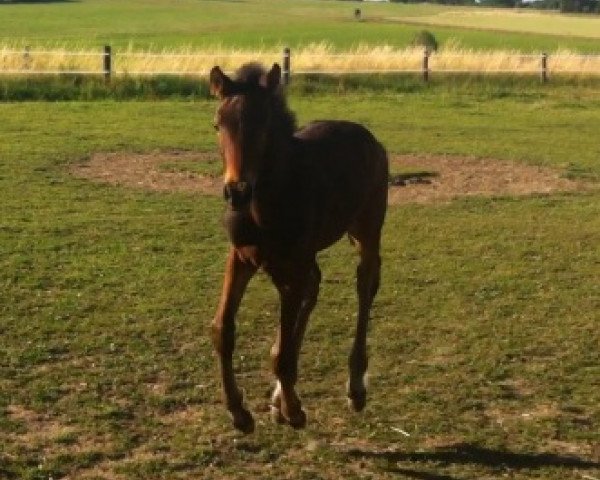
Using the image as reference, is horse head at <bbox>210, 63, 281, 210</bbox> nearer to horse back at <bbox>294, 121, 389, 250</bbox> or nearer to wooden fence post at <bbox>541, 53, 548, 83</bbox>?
horse back at <bbox>294, 121, 389, 250</bbox>

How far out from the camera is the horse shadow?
16.7 feet

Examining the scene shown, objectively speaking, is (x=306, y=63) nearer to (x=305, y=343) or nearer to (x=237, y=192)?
(x=305, y=343)

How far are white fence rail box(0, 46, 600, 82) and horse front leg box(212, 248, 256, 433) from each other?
64.4 ft

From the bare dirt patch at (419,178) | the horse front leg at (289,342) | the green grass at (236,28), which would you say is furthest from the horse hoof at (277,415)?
the green grass at (236,28)

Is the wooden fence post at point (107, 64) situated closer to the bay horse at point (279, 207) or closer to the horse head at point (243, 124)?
the bay horse at point (279, 207)

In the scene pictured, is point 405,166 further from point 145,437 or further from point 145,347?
point 145,437

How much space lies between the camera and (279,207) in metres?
4.84

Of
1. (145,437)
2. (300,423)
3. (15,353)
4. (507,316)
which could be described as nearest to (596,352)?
(507,316)

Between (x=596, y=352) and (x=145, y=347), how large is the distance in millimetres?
3095

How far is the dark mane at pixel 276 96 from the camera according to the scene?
4.60 m

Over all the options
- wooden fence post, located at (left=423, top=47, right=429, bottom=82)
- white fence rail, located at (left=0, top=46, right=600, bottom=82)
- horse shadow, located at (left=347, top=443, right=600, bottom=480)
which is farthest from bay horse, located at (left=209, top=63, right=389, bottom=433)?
wooden fence post, located at (left=423, top=47, right=429, bottom=82)

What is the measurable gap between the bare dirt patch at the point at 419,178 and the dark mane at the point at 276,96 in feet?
24.2

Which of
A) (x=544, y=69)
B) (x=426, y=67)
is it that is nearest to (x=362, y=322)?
(x=426, y=67)

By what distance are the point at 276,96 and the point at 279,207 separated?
20.9 inches
